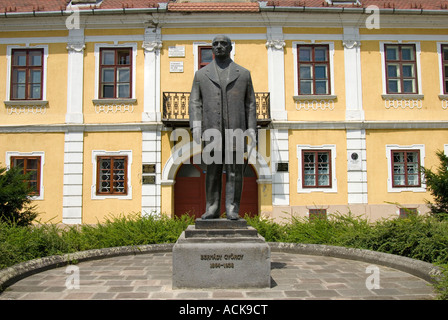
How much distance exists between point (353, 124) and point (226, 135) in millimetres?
9094

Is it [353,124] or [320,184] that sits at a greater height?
[353,124]

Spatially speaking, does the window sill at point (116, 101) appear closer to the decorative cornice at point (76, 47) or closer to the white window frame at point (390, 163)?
the decorative cornice at point (76, 47)

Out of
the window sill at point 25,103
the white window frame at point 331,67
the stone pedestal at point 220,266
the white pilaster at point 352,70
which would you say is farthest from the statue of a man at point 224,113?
the window sill at point 25,103

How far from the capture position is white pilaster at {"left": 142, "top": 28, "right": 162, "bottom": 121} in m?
12.5

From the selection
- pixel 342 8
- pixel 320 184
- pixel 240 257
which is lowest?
pixel 240 257

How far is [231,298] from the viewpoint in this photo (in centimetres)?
381

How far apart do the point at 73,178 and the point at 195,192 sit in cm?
411

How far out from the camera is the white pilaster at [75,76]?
12.5 m

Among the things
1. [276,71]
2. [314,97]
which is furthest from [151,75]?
[314,97]

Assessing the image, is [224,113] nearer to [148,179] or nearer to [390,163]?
[148,179]

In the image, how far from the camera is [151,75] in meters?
12.6

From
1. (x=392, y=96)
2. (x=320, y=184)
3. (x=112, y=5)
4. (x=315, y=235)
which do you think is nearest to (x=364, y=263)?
(x=315, y=235)

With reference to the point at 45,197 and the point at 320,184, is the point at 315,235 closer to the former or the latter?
the point at 320,184

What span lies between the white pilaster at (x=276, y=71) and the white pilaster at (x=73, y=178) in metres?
6.61
